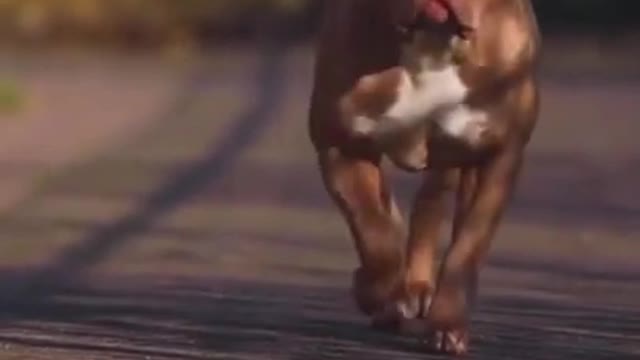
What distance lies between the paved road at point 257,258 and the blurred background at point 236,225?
2 centimetres

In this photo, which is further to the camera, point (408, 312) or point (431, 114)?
point (408, 312)

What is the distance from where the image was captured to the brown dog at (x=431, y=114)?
8.12m

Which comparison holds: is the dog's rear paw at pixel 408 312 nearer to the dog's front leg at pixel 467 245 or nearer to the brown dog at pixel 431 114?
the brown dog at pixel 431 114

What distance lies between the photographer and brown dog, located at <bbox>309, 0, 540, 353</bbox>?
8125 mm

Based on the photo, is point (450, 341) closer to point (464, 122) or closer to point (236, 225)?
point (464, 122)

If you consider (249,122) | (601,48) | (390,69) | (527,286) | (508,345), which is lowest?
(601,48)

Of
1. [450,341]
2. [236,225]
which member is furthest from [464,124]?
[236,225]

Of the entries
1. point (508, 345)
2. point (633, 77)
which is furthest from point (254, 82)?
point (508, 345)

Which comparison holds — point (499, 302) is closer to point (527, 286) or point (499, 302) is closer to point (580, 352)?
point (527, 286)

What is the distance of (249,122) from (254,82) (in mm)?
5341

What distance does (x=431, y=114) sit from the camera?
8.15m

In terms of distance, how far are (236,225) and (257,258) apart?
1676 millimetres

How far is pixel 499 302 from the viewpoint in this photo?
33.1 feet

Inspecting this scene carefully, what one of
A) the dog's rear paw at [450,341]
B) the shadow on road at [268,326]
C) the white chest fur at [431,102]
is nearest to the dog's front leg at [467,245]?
the dog's rear paw at [450,341]
